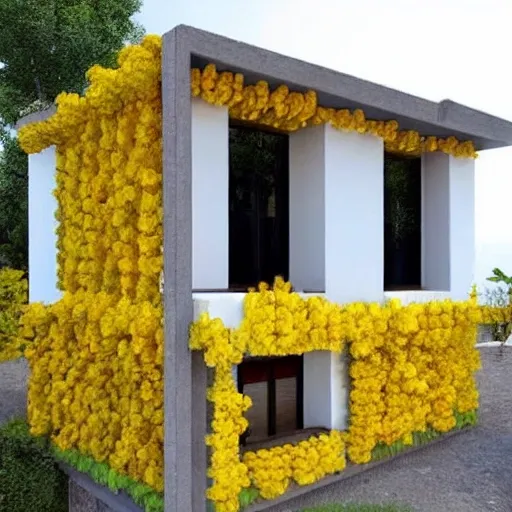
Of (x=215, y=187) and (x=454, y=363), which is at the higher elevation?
(x=215, y=187)

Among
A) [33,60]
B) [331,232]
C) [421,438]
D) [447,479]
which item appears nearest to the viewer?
[331,232]

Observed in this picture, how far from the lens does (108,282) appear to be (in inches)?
323

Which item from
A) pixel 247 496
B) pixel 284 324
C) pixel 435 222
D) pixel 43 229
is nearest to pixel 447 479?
pixel 247 496

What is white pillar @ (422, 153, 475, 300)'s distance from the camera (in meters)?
10.6

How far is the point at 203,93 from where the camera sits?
7.23 meters

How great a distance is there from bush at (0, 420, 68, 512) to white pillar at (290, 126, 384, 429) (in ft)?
11.8

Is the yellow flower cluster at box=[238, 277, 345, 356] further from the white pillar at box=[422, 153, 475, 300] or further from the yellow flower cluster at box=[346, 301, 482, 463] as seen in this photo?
the white pillar at box=[422, 153, 475, 300]

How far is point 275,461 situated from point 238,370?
4.68 feet

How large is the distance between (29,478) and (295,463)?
367 cm

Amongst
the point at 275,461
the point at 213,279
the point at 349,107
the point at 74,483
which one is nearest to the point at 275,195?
the point at 349,107

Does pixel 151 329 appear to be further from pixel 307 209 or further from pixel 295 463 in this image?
pixel 307 209

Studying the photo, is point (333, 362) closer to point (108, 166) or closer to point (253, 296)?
point (253, 296)

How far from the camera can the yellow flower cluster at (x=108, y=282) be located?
726 centimetres

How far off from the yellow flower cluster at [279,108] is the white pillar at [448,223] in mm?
1084
